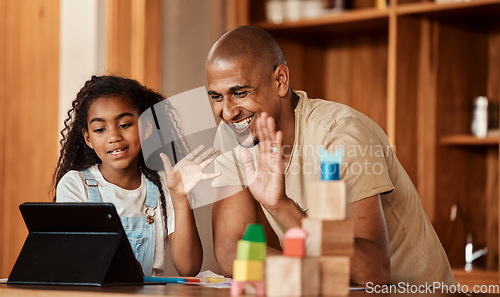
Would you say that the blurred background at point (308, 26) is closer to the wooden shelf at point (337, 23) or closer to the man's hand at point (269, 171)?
the wooden shelf at point (337, 23)

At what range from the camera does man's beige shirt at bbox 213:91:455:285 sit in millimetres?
1469

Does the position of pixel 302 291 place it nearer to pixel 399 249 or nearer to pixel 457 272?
pixel 399 249

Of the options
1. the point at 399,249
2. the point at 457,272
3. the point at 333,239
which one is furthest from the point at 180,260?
the point at 457,272

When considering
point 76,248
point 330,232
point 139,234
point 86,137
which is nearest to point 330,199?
point 330,232

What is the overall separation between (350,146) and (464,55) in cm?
153

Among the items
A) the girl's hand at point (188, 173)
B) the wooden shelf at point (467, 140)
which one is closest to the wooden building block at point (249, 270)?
the girl's hand at point (188, 173)

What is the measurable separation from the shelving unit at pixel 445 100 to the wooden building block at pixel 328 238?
68.7 inches

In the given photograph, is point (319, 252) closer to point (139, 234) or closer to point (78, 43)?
point (139, 234)

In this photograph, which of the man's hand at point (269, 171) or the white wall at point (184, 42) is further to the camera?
the white wall at point (184, 42)

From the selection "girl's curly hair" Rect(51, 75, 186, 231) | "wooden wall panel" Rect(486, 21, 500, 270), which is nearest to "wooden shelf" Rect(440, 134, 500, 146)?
"wooden wall panel" Rect(486, 21, 500, 270)

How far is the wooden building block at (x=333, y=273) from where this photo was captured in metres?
0.89

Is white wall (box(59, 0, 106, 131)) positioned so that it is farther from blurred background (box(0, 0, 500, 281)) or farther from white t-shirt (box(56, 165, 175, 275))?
white t-shirt (box(56, 165, 175, 275))

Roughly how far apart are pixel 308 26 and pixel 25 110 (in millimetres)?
1208

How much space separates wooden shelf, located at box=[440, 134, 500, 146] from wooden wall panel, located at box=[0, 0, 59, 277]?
1489 millimetres
